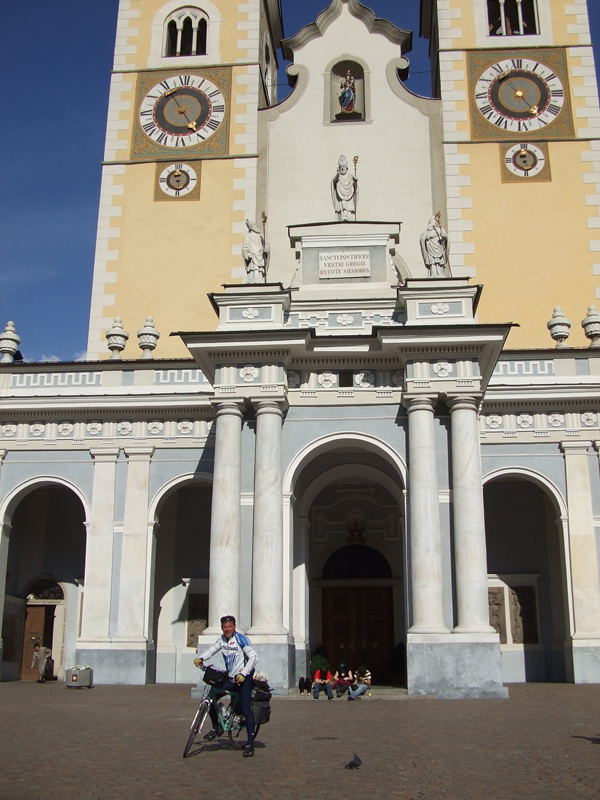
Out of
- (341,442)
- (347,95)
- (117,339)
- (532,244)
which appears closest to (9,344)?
(117,339)

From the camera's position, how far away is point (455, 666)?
18594 mm

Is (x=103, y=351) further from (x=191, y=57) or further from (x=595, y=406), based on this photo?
(x=595, y=406)

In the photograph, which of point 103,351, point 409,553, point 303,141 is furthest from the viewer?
point 303,141

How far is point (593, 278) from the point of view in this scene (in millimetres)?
28734

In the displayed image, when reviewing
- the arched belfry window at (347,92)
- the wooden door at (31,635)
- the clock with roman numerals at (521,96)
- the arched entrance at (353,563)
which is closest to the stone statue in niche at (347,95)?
the arched belfry window at (347,92)

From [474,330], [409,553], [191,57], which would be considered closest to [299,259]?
[474,330]

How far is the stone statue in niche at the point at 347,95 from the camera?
31.2 metres

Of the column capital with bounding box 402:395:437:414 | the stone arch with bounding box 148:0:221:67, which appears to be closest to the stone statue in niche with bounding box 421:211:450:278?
the column capital with bounding box 402:395:437:414

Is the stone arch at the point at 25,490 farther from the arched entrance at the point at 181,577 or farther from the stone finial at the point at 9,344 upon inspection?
the stone finial at the point at 9,344

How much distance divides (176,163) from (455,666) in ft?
64.7

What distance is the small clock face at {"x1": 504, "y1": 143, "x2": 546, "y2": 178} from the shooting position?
98.8 feet

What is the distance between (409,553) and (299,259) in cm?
813

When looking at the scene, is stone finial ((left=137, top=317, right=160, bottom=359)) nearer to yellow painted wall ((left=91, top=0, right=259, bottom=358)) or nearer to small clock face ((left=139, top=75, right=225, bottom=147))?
yellow painted wall ((left=91, top=0, right=259, bottom=358))

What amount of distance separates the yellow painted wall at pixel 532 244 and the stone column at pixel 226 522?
35.8 feet
